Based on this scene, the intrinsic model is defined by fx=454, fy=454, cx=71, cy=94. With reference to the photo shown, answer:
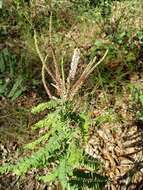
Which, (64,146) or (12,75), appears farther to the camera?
(12,75)


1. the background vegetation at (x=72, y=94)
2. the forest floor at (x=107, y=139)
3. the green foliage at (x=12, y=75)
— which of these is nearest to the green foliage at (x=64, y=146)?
the background vegetation at (x=72, y=94)

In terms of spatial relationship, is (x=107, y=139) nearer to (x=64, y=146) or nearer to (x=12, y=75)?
(x=12, y=75)

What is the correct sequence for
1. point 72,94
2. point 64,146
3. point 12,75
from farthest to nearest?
1. point 12,75
2. point 64,146
3. point 72,94

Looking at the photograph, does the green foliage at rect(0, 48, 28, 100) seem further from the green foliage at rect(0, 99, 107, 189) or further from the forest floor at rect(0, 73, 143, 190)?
the green foliage at rect(0, 99, 107, 189)

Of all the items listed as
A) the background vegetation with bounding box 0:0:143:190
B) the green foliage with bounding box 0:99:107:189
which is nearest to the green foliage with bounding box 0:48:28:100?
the background vegetation with bounding box 0:0:143:190

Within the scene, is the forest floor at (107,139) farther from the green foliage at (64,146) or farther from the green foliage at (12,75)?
the green foliage at (64,146)

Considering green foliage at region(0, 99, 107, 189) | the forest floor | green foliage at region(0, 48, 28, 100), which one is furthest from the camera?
green foliage at region(0, 48, 28, 100)

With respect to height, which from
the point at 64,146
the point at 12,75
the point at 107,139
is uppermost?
the point at 12,75

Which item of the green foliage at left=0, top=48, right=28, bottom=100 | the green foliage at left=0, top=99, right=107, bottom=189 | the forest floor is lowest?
the forest floor

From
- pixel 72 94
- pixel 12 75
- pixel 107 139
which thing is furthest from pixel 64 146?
pixel 12 75

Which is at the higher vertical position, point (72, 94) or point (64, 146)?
point (72, 94)

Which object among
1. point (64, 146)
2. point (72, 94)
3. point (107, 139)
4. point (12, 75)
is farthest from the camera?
point (12, 75)

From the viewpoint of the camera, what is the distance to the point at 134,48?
154 inches

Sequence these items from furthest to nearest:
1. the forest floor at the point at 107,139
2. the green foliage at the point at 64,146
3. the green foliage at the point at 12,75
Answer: the green foliage at the point at 12,75 < the forest floor at the point at 107,139 < the green foliage at the point at 64,146
